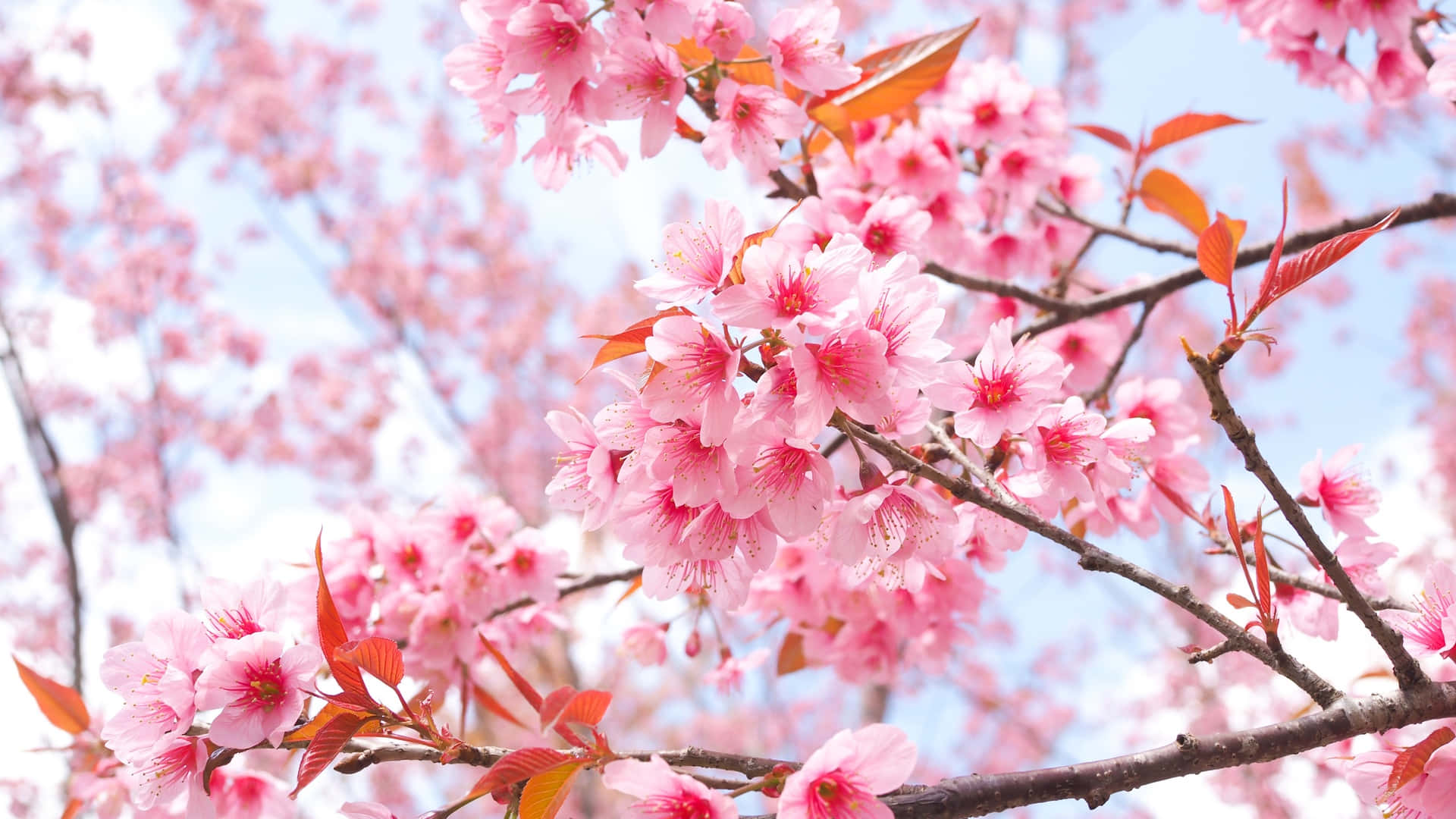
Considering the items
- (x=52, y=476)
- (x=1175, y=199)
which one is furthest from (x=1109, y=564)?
(x=52, y=476)

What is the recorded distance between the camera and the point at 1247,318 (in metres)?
0.93

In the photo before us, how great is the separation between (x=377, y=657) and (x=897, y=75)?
4.25ft

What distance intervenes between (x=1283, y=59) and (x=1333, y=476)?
1.29 meters

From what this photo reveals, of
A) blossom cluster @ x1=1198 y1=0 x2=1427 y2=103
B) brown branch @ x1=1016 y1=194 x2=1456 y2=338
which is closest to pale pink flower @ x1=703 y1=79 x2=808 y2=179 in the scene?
brown branch @ x1=1016 y1=194 x2=1456 y2=338

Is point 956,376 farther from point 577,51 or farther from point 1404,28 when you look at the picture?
point 1404,28

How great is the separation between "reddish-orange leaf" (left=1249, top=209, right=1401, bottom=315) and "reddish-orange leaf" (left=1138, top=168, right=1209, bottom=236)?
2.86ft

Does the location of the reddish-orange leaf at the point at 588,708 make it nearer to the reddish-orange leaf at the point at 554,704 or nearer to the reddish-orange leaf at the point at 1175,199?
the reddish-orange leaf at the point at 554,704

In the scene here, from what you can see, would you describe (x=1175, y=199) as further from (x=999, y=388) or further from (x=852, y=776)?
(x=852, y=776)

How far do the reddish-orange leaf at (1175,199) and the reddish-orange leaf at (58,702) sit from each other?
7.26ft

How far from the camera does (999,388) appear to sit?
1.09 metres

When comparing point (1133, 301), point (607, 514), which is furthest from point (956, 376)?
point (1133, 301)

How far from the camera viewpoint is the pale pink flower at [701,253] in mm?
960

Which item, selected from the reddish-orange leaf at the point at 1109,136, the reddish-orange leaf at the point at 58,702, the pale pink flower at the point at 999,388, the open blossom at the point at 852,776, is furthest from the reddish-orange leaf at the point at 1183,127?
the reddish-orange leaf at the point at 58,702

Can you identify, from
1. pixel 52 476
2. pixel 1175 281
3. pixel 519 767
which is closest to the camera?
pixel 519 767
